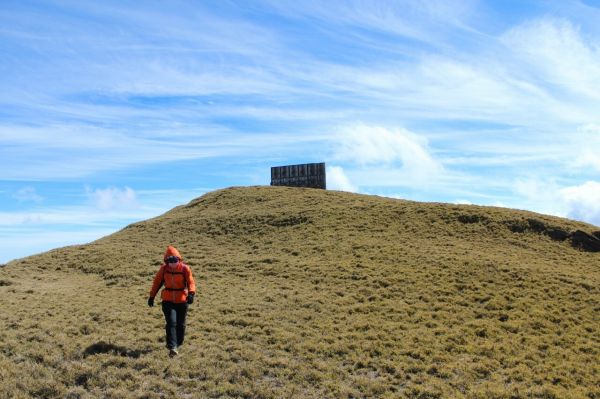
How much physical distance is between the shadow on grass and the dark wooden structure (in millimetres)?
39073

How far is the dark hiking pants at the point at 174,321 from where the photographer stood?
14375 millimetres

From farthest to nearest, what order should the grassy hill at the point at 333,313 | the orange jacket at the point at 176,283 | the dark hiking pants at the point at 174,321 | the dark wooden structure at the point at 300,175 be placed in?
the dark wooden structure at the point at 300,175
the dark hiking pants at the point at 174,321
the orange jacket at the point at 176,283
the grassy hill at the point at 333,313

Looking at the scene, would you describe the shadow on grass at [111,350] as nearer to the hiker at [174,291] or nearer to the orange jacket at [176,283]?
the hiker at [174,291]

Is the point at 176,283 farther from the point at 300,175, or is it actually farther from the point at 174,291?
the point at 300,175

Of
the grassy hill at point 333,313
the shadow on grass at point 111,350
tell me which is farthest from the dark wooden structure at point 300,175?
the shadow on grass at point 111,350

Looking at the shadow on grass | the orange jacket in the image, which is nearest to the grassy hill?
the shadow on grass

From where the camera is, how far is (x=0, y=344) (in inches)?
626

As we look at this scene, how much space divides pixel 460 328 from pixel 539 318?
10.7 ft

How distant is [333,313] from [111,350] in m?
8.11

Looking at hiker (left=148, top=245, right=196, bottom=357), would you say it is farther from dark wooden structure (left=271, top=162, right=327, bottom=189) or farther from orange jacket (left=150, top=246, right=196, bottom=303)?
dark wooden structure (left=271, top=162, right=327, bottom=189)

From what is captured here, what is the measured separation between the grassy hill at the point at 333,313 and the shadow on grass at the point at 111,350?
0.05 m

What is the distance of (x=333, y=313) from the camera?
19.4 metres

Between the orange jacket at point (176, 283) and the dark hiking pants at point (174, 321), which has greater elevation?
the orange jacket at point (176, 283)

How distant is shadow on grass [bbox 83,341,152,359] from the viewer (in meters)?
14.8
